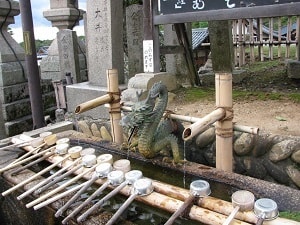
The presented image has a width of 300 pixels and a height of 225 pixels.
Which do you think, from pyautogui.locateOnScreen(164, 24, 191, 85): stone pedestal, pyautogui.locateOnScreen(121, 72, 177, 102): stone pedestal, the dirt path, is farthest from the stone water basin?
pyautogui.locateOnScreen(164, 24, 191, 85): stone pedestal

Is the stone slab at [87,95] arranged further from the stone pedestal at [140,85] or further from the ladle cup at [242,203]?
the ladle cup at [242,203]

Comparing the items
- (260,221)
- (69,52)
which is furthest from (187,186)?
(69,52)

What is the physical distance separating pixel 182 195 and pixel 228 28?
5.76 meters

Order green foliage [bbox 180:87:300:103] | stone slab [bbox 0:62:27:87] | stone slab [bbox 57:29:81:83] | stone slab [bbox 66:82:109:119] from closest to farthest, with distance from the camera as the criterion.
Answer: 1. green foliage [bbox 180:87:300:103]
2. stone slab [bbox 66:82:109:119]
3. stone slab [bbox 0:62:27:87]
4. stone slab [bbox 57:29:81:83]

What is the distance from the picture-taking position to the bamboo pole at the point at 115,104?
370cm

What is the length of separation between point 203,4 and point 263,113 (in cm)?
181

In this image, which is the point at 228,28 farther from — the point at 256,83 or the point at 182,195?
the point at 182,195

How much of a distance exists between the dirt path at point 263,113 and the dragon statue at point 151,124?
1240 millimetres

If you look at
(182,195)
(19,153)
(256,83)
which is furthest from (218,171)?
(256,83)

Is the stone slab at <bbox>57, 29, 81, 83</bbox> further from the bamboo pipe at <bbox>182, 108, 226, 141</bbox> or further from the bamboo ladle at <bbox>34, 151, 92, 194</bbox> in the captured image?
the bamboo pipe at <bbox>182, 108, 226, 141</bbox>

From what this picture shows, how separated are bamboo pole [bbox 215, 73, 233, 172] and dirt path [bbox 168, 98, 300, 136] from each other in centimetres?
89

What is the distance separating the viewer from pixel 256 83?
22.2 ft

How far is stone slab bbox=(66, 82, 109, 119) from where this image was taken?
5.47m

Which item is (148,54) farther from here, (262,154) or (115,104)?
(262,154)
